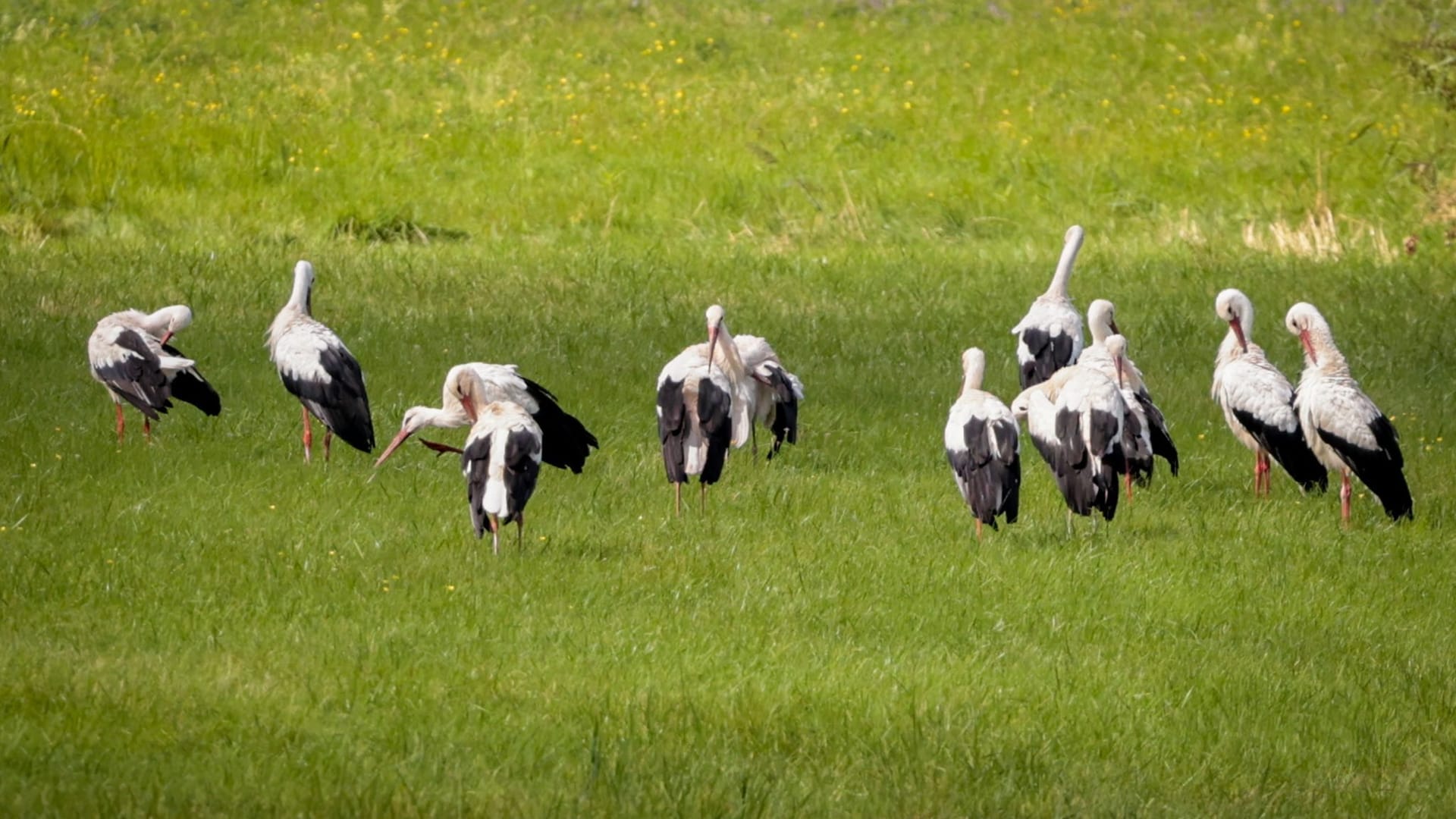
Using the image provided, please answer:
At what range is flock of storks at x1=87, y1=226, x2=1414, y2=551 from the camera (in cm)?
976

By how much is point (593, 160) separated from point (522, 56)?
513 cm

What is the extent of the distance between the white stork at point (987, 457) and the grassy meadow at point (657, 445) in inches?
10.9

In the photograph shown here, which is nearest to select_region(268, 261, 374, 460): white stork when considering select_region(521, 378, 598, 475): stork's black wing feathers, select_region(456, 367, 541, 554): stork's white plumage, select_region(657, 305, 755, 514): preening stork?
select_region(521, 378, 598, 475): stork's black wing feathers

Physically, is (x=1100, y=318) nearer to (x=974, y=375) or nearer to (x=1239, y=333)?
(x=1239, y=333)

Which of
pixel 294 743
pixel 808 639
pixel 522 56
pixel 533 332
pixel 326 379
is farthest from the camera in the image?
pixel 522 56

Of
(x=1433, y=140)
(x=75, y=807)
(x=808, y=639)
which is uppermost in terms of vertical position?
(x=1433, y=140)

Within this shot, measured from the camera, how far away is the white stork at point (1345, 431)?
10.9 metres

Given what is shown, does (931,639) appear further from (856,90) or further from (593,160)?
(856,90)

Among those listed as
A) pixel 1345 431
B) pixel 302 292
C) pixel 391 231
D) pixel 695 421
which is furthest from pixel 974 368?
pixel 391 231

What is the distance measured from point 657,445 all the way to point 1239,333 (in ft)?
12.9

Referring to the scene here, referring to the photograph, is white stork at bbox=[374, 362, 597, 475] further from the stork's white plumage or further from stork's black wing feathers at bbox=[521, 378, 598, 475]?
the stork's white plumage

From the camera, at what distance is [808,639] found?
326 inches

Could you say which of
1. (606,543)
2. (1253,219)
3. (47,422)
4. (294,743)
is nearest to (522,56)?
(1253,219)

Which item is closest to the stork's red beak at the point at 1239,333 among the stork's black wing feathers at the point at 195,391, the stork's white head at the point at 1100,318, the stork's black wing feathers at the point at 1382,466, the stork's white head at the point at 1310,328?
the stork's white head at the point at 1310,328
